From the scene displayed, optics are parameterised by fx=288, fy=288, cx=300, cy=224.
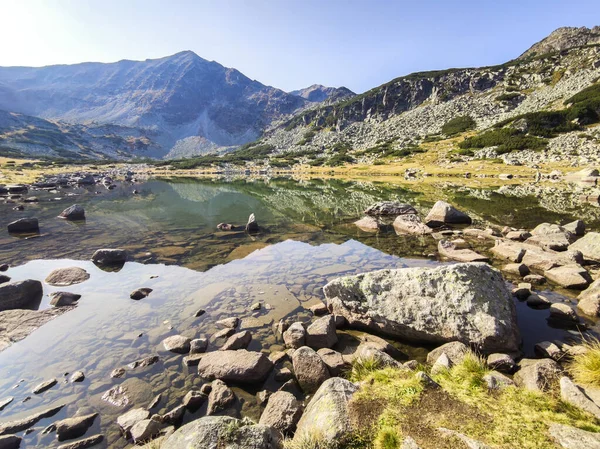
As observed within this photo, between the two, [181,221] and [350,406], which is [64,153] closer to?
[181,221]

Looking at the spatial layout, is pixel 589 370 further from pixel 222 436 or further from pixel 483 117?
pixel 483 117

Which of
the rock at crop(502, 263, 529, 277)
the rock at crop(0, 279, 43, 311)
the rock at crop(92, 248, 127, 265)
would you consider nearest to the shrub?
the rock at crop(502, 263, 529, 277)

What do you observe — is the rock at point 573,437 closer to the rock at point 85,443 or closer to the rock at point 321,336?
the rock at point 321,336

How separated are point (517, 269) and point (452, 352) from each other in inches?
363

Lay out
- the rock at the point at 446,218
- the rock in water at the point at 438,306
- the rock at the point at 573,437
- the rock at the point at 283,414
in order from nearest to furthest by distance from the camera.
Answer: the rock at the point at 573,437 < the rock at the point at 283,414 < the rock in water at the point at 438,306 < the rock at the point at 446,218

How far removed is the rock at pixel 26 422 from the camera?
21.8 feet

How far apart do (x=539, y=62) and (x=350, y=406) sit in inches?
7915

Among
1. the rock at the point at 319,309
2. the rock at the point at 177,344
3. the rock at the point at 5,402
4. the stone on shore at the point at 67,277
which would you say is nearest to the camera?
the rock at the point at 5,402

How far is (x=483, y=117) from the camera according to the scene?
123250mm

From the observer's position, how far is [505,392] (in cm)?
558

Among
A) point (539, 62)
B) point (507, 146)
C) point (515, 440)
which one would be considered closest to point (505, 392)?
point (515, 440)

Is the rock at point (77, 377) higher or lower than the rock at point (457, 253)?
lower

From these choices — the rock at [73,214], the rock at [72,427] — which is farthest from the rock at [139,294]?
the rock at [73,214]

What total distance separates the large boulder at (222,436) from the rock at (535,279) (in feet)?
45.3
